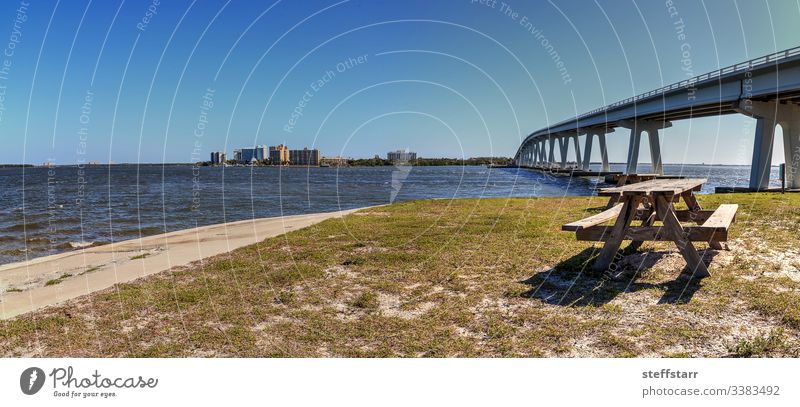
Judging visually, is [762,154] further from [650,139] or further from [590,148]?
[590,148]

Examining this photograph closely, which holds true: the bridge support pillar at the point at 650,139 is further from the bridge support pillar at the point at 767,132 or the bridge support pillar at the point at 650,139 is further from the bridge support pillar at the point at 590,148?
the bridge support pillar at the point at 767,132

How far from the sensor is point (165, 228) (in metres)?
19.4

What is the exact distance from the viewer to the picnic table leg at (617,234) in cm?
677

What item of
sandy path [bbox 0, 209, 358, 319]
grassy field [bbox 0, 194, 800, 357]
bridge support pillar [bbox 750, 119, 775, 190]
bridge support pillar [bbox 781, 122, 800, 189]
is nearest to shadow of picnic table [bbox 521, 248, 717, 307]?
grassy field [bbox 0, 194, 800, 357]

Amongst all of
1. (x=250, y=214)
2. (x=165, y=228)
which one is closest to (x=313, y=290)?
(x=165, y=228)

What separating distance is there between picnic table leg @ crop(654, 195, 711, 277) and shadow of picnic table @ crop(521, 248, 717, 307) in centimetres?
17

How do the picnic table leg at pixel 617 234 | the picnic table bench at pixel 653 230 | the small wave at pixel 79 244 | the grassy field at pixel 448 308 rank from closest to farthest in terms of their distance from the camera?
the grassy field at pixel 448 308 → the picnic table bench at pixel 653 230 → the picnic table leg at pixel 617 234 → the small wave at pixel 79 244

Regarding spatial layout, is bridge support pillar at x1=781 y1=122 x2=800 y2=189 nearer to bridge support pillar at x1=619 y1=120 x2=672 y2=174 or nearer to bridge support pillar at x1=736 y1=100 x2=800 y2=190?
bridge support pillar at x1=736 y1=100 x2=800 y2=190

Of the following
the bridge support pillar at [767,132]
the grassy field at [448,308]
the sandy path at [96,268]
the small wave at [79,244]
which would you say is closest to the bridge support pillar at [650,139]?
the bridge support pillar at [767,132]

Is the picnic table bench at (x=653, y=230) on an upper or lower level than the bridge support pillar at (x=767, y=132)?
lower

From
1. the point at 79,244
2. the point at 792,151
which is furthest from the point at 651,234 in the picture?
the point at 792,151

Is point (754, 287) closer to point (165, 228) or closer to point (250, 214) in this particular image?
point (165, 228)

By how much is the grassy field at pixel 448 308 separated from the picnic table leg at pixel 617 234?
205 mm

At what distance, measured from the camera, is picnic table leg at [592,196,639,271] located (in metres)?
6.77
